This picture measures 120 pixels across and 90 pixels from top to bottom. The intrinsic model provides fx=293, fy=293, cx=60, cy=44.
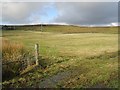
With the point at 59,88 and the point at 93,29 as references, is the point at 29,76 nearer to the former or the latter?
the point at 59,88

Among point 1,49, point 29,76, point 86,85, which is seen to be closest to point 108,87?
point 86,85

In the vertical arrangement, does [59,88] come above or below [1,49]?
below

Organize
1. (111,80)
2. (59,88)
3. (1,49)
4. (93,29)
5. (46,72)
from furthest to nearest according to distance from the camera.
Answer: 1. (93,29)
2. (1,49)
3. (46,72)
4. (111,80)
5. (59,88)

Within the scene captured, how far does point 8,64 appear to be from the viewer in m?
15.5

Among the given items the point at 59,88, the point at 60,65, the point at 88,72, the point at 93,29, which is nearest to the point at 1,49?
the point at 60,65

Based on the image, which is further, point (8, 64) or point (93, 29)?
point (93, 29)

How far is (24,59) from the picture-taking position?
17062 millimetres

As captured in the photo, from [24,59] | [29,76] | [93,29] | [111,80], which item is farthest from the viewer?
[93,29]

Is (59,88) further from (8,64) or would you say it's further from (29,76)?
(8,64)

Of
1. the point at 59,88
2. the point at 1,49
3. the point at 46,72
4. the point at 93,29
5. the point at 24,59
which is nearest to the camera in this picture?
the point at 59,88

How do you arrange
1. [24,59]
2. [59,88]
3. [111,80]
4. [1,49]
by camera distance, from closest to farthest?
[59,88]
[111,80]
[24,59]
[1,49]

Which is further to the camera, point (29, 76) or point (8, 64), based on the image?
point (8, 64)

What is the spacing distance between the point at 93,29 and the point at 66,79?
74760mm

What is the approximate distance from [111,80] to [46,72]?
144 inches
